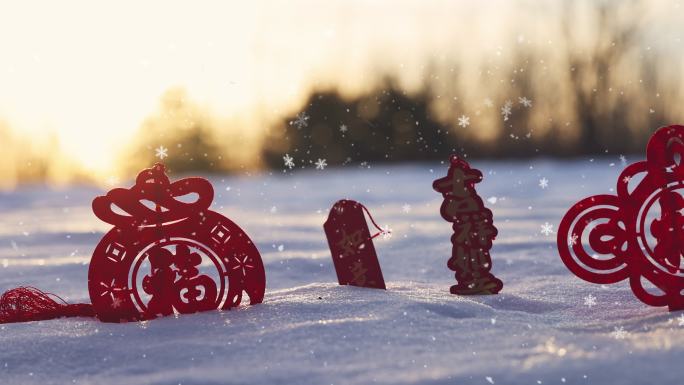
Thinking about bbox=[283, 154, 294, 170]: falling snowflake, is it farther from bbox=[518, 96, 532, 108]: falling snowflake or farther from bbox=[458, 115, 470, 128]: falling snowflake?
bbox=[518, 96, 532, 108]: falling snowflake

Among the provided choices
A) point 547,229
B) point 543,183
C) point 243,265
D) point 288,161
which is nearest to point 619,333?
point 243,265

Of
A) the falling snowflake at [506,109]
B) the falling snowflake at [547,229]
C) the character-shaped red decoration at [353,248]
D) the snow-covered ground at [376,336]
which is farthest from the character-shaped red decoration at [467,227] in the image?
the falling snowflake at [506,109]

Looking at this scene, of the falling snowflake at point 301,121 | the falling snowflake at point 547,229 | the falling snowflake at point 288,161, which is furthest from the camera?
the falling snowflake at point 288,161

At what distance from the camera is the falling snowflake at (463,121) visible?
1191cm

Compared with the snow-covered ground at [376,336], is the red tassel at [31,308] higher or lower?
higher

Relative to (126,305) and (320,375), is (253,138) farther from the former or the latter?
(320,375)

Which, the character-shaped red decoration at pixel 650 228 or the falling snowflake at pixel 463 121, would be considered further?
the falling snowflake at pixel 463 121

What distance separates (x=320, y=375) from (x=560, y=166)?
33.0 feet

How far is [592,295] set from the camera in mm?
3883

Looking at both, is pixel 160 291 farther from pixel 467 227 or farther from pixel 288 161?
pixel 288 161

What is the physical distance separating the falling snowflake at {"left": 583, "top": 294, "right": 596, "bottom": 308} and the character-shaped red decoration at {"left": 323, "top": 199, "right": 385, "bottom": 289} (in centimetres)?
90

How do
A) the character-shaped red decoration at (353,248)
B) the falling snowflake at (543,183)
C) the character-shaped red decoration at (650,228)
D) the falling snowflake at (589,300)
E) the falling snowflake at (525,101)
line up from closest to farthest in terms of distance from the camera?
the character-shaped red decoration at (650,228) < the falling snowflake at (589,300) < the character-shaped red decoration at (353,248) < the falling snowflake at (543,183) < the falling snowflake at (525,101)

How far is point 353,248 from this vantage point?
148 inches

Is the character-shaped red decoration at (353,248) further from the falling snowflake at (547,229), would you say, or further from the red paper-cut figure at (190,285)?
the falling snowflake at (547,229)
